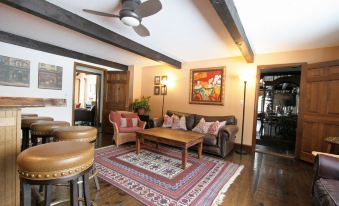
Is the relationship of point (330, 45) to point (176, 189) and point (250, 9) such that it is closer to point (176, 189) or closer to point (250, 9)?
point (250, 9)

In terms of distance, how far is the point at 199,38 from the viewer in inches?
123

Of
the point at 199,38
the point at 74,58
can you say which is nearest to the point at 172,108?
the point at 199,38

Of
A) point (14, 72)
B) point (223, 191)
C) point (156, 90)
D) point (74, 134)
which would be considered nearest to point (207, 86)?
point (156, 90)

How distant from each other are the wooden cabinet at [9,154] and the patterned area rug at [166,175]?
1.10m

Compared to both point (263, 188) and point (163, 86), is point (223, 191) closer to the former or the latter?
point (263, 188)

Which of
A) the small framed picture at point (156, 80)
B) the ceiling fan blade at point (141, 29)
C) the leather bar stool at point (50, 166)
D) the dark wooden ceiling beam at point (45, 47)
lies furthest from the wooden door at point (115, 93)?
the leather bar stool at point (50, 166)

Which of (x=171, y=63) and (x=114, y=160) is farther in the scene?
(x=171, y=63)

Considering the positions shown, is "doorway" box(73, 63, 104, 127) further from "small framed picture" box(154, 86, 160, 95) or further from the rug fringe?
the rug fringe

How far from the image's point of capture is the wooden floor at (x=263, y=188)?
1973mm

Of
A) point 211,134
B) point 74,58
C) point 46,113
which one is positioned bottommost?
point 211,134

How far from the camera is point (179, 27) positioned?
271 centimetres

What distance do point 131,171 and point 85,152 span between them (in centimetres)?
169

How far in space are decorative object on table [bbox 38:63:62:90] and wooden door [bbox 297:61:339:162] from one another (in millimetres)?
5629

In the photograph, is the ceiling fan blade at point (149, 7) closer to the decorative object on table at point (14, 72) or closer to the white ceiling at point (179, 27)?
the white ceiling at point (179, 27)
